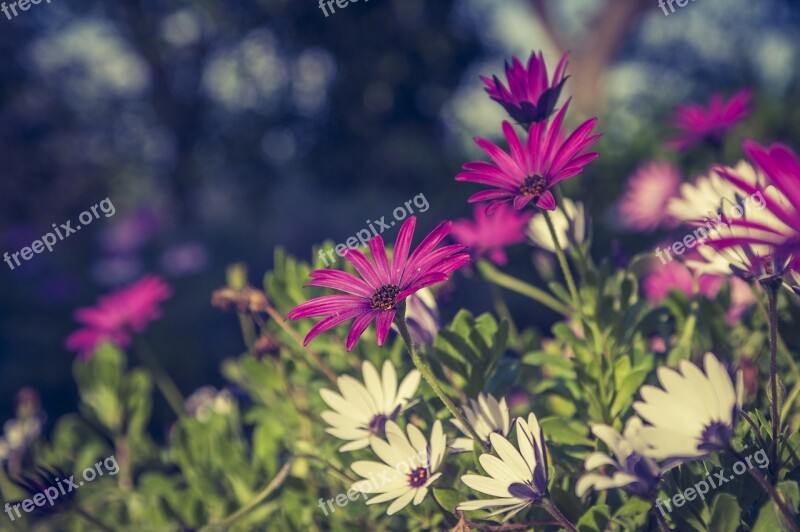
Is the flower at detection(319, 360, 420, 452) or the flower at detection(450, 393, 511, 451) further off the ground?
the flower at detection(319, 360, 420, 452)

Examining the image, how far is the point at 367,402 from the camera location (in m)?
0.94

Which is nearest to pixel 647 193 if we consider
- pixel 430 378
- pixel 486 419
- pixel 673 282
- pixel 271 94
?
pixel 673 282

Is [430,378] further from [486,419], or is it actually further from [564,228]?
[564,228]

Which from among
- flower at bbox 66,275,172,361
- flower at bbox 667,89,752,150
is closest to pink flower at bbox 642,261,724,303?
flower at bbox 667,89,752,150

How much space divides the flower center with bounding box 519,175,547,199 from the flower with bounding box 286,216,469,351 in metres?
0.13

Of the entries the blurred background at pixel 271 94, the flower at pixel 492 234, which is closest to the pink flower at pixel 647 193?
the flower at pixel 492 234

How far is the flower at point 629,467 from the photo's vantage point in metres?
0.63

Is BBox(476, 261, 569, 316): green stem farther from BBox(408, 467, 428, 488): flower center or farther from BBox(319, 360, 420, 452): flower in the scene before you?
BBox(408, 467, 428, 488): flower center

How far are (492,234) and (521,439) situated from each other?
25.9 inches

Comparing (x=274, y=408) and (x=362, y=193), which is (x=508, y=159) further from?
(x=362, y=193)

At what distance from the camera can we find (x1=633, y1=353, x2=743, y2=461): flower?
660 mm

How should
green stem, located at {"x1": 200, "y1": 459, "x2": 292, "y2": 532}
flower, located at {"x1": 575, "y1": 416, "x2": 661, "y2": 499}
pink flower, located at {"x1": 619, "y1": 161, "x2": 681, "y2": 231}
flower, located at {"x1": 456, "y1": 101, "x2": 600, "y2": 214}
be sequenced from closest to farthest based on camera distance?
flower, located at {"x1": 575, "y1": 416, "x2": 661, "y2": 499}
flower, located at {"x1": 456, "y1": 101, "x2": 600, "y2": 214}
green stem, located at {"x1": 200, "y1": 459, "x2": 292, "y2": 532}
pink flower, located at {"x1": 619, "y1": 161, "x2": 681, "y2": 231}

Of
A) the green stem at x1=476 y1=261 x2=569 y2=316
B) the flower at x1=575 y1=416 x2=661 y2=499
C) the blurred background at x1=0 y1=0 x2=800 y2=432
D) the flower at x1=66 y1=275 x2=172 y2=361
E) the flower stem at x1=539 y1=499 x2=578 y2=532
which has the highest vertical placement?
the blurred background at x1=0 y1=0 x2=800 y2=432

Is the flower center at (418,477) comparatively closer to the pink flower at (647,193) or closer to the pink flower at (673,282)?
the pink flower at (673,282)
